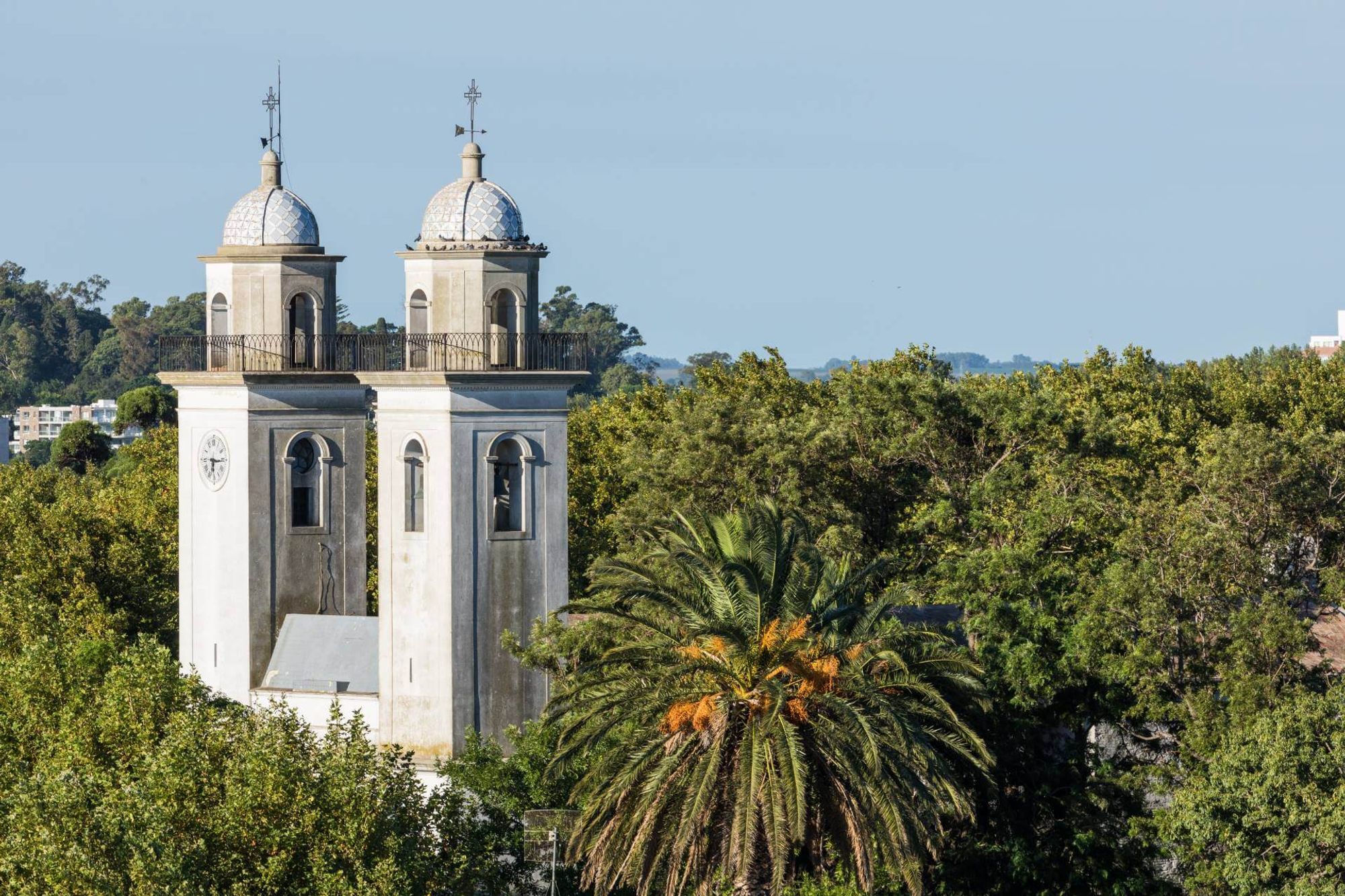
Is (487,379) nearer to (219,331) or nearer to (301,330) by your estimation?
(301,330)

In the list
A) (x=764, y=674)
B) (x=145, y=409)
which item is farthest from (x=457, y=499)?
(x=145, y=409)

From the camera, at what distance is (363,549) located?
56.9 meters

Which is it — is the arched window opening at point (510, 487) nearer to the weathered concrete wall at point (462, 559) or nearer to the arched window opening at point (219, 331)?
Answer: the weathered concrete wall at point (462, 559)

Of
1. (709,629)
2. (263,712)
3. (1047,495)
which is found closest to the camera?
(709,629)

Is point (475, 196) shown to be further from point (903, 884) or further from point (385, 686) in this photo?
point (903, 884)

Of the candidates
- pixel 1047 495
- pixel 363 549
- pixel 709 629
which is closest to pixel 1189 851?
pixel 709 629

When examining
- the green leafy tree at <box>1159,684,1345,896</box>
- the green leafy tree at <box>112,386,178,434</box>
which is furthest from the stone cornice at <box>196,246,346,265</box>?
the green leafy tree at <box>112,386,178,434</box>

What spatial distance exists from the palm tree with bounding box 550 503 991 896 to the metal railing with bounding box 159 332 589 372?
35.9 feet

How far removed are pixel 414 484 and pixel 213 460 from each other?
25.7 feet

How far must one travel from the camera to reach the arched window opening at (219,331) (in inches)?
2189

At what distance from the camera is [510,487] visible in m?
49.9

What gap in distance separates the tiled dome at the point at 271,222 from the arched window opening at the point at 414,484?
8.25m

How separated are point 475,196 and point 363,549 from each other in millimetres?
10165

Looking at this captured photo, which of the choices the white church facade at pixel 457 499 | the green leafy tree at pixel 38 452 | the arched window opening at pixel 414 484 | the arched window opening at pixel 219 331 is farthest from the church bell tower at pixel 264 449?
the green leafy tree at pixel 38 452
